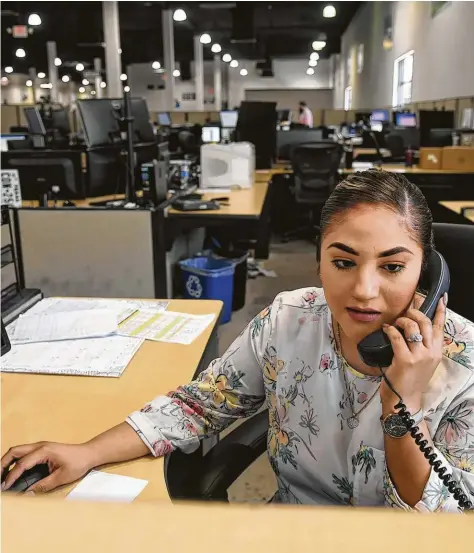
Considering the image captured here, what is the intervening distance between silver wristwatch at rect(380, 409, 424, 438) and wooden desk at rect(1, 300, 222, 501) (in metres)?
0.38

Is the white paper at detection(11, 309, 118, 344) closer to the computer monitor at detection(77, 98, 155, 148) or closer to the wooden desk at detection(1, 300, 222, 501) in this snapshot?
the wooden desk at detection(1, 300, 222, 501)

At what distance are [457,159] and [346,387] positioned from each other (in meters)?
4.87

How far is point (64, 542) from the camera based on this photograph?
0.44m

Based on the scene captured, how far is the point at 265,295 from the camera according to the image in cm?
452

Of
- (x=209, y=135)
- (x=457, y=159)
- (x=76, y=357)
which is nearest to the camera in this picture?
(x=76, y=357)

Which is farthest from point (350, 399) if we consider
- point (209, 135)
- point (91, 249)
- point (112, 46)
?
point (112, 46)

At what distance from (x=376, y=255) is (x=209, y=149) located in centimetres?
378

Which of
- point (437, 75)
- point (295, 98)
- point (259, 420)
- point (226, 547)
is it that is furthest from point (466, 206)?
point (295, 98)

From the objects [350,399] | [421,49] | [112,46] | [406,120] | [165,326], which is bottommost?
[165,326]

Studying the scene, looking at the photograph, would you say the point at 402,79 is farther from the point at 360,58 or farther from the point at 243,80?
the point at 243,80

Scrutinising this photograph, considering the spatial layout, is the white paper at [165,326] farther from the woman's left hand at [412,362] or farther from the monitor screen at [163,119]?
the monitor screen at [163,119]

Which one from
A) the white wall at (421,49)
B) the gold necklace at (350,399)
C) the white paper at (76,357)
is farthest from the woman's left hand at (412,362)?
the white wall at (421,49)

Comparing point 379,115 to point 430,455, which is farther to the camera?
point 379,115

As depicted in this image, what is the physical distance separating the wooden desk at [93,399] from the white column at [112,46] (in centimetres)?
940
